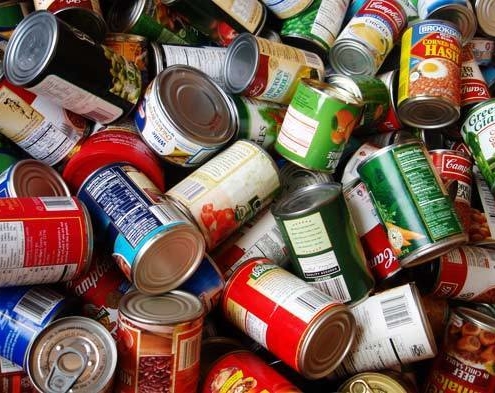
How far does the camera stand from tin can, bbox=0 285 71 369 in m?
1.33

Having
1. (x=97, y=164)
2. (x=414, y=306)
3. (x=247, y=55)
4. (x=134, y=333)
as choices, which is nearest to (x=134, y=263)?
(x=134, y=333)

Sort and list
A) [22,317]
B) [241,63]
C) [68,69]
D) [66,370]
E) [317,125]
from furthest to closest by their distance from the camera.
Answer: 1. [241,63]
2. [317,125]
3. [68,69]
4. [22,317]
5. [66,370]

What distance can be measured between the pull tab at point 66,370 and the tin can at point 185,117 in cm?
56

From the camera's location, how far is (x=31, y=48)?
1.51 meters

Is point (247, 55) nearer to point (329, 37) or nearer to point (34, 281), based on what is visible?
point (329, 37)

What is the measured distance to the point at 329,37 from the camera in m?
1.97

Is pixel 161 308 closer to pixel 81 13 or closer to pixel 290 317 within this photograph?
pixel 290 317

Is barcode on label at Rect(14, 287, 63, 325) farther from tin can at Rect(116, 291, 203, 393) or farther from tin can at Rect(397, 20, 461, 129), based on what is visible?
tin can at Rect(397, 20, 461, 129)

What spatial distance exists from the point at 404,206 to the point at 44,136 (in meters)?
0.89

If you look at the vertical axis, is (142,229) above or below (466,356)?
above

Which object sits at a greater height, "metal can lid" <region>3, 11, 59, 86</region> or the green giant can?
"metal can lid" <region>3, 11, 59, 86</region>

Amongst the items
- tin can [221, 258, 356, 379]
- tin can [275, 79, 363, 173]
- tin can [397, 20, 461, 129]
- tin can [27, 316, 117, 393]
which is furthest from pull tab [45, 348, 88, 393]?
tin can [397, 20, 461, 129]

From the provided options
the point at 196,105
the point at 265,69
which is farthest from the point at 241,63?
the point at 196,105

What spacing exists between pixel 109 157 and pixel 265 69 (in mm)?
493
